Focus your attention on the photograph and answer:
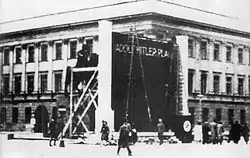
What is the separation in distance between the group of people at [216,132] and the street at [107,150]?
0.11 meters

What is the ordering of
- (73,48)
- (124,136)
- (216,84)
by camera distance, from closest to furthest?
(124,136), (73,48), (216,84)

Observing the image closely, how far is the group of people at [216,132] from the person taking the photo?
741 cm

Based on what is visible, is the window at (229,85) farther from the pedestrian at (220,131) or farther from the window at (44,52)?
the window at (44,52)

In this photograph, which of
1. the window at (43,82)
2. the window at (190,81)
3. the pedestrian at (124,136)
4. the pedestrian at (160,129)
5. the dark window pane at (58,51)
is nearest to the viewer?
the pedestrian at (124,136)

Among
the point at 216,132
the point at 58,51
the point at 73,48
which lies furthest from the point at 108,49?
the point at 216,132

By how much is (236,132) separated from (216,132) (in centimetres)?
26

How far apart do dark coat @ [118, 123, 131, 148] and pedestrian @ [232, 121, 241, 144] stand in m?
1.11

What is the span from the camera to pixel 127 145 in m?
7.05

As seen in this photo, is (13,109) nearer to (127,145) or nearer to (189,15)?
(127,145)

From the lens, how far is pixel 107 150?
23.2 feet

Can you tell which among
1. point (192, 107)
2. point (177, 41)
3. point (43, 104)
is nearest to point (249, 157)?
point (192, 107)

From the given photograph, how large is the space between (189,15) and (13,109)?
2027 millimetres

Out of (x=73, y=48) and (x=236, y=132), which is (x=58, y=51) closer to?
(x=73, y=48)

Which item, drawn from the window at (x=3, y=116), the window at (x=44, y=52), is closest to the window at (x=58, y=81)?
the window at (x=44, y=52)
